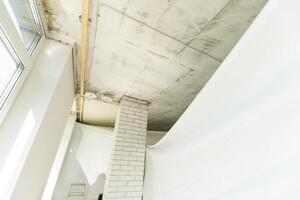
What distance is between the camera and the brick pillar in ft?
8.52

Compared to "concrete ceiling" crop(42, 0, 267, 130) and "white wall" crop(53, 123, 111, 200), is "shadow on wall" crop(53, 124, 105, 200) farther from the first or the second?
"concrete ceiling" crop(42, 0, 267, 130)

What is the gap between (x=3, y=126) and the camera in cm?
139

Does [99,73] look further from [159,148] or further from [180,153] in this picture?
[180,153]

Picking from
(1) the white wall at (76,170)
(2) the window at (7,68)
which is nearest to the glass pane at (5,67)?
(2) the window at (7,68)

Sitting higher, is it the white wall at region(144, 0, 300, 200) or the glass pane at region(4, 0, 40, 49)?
the glass pane at region(4, 0, 40, 49)

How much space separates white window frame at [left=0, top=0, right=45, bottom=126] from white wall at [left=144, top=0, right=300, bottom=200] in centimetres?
143

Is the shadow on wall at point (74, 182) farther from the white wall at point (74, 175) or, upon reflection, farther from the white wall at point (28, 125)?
the white wall at point (28, 125)

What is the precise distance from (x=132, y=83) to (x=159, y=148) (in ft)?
3.19

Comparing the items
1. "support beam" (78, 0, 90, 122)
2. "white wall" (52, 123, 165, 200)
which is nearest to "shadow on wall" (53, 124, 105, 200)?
"white wall" (52, 123, 165, 200)

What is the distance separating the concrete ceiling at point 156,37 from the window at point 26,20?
12cm

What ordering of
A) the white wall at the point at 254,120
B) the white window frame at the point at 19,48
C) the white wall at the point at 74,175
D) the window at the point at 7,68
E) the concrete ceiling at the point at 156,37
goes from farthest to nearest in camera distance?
the white wall at the point at 74,175
the concrete ceiling at the point at 156,37
the window at the point at 7,68
the white window frame at the point at 19,48
the white wall at the point at 254,120

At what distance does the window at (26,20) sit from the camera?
1.36 m

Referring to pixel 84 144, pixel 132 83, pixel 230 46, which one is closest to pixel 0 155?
pixel 132 83

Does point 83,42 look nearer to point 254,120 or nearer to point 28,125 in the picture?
point 28,125
